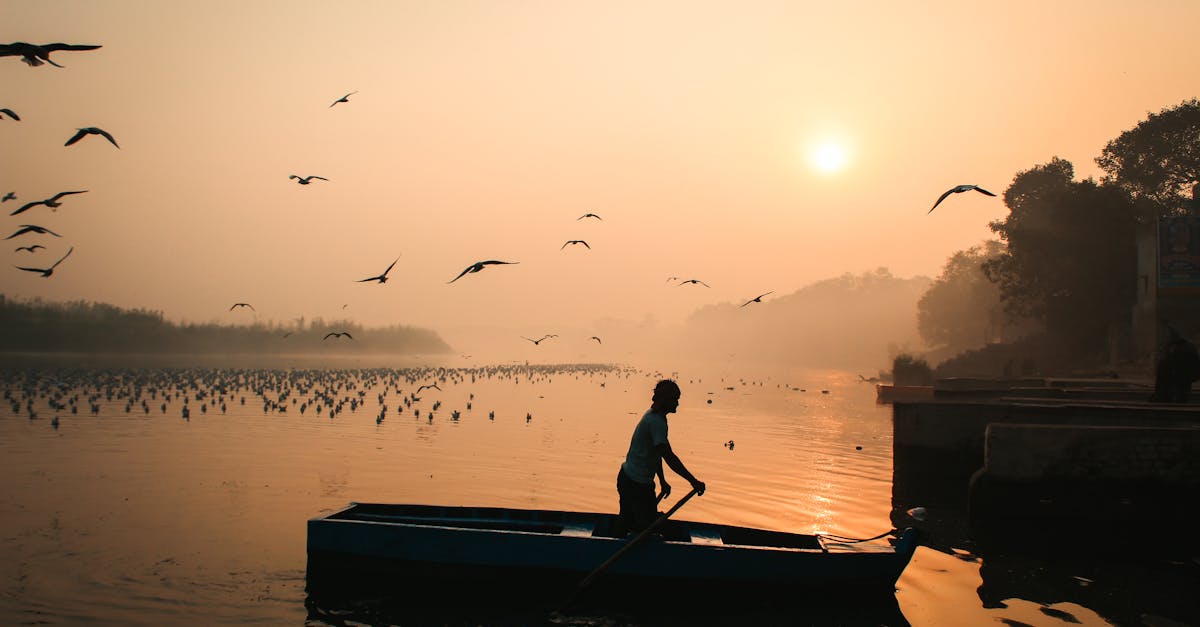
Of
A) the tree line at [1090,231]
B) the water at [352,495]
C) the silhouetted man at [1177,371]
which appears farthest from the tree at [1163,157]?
the silhouetted man at [1177,371]

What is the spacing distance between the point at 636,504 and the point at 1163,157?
71.4 metres

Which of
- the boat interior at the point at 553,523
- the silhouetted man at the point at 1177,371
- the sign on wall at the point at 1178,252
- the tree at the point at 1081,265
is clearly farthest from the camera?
the tree at the point at 1081,265

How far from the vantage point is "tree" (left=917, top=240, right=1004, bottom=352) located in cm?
9512

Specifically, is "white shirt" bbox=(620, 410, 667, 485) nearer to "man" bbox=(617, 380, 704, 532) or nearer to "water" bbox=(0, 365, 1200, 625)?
"man" bbox=(617, 380, 704, 532)

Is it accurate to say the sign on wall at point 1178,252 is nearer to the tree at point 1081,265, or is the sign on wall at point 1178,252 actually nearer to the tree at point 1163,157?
the tree at point 1081,265

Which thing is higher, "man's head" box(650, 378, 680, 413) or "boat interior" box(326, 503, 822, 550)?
"man's head" box(650, 378, 680, 413)

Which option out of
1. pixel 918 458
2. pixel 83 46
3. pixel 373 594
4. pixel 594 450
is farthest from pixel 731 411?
pixel 83 46

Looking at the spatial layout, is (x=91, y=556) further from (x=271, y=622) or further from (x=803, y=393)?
(x=803, y=393)

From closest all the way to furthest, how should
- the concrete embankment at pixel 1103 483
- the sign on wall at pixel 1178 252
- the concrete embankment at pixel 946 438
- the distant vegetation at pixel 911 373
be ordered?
the concrete embankment at pixel 1103 483 < the concrete embankment at pixel 946 438 < the sign on wall at pixel 1178 252 < the distant vegetation at pixel 911 373

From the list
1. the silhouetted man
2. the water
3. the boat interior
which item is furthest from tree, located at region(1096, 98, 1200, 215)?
the boat interior

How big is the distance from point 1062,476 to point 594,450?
56.3 feet

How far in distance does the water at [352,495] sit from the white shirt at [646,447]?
81.9 inches

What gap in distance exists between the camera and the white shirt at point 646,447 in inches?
458

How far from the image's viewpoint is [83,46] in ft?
30.0
